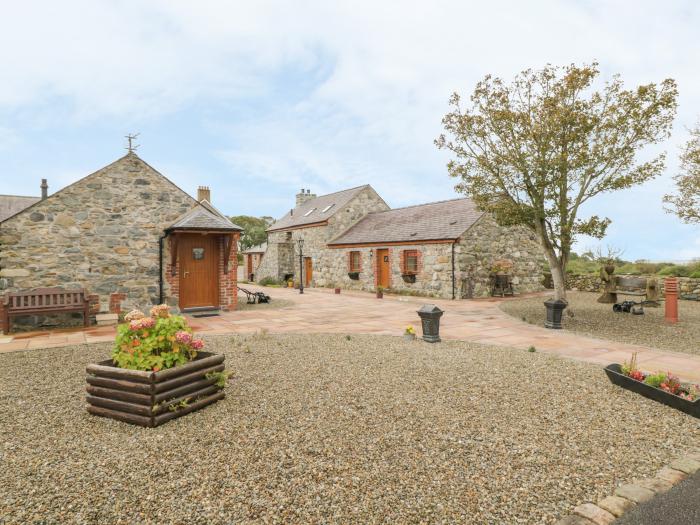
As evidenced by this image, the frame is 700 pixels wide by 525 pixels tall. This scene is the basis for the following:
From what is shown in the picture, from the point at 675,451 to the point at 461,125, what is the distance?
32.7ft

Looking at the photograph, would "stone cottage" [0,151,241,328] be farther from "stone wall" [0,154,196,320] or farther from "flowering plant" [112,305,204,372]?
"flowering plant" [112,305,204,372]

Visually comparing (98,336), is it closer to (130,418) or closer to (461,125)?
(130,418)

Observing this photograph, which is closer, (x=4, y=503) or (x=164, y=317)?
(x=4, y=503)

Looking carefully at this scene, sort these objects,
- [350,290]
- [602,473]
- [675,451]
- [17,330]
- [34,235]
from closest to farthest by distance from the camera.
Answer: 1. [602,473]
2. [675,451]
3. [17,330]
4. [34,235]
5. [350,290]

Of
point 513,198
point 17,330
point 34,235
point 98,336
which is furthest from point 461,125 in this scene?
point 17,330

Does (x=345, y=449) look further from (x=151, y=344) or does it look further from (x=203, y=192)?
(x=203, y=192)

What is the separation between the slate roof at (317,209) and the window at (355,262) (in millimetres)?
3443

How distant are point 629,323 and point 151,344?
11.4 metres

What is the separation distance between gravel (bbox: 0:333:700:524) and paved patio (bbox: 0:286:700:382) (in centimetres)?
181

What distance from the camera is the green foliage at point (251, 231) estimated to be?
2100 inches

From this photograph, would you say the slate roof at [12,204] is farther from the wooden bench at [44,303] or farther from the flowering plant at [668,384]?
the flowering plant at [668,384]

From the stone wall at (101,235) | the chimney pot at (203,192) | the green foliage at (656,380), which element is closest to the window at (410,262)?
the stone wall at (101,235)

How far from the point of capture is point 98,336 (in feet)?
28.9

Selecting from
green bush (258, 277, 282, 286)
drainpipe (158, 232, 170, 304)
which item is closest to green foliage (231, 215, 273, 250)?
green bush (258, 277, 282, 286)
